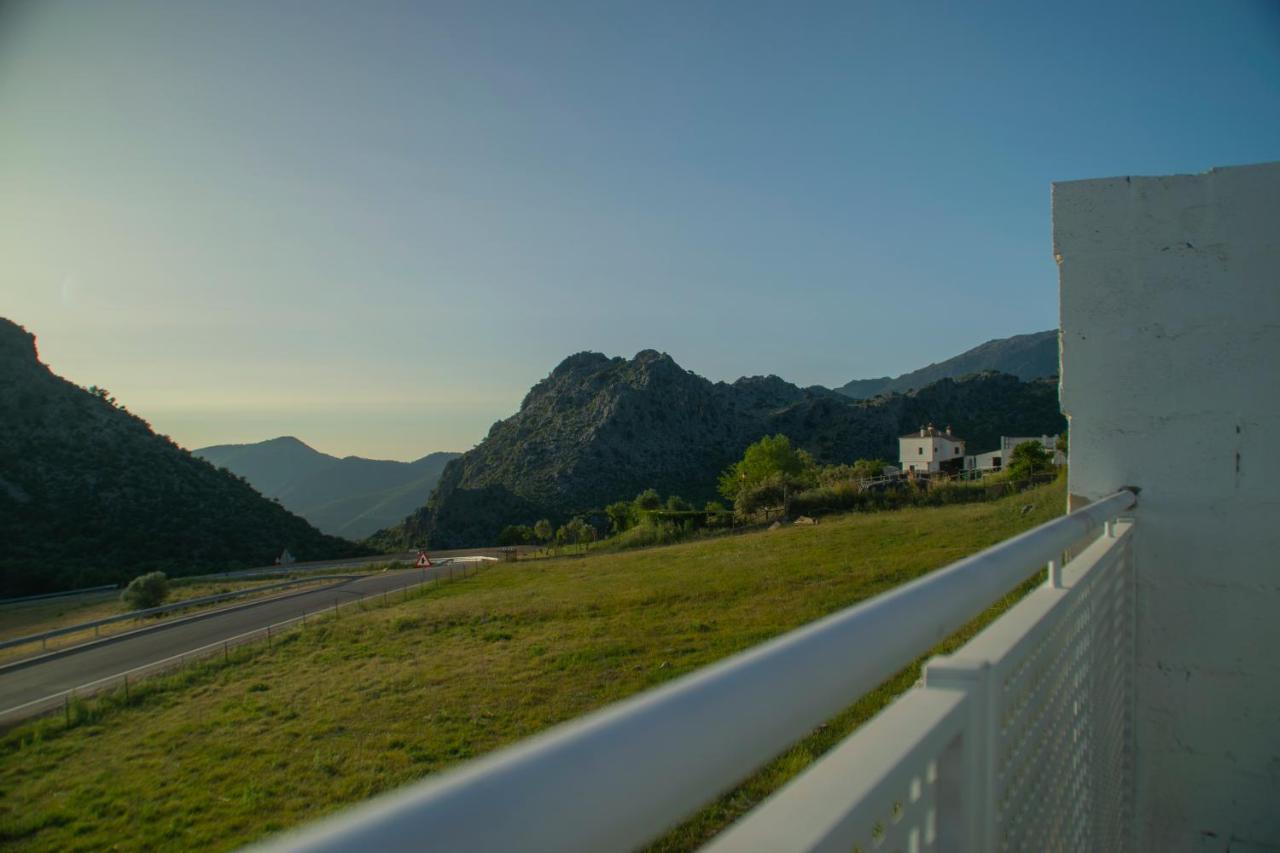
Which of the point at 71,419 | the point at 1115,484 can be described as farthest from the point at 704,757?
the point at 71,419

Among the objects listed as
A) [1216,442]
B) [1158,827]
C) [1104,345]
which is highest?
[1104,345]

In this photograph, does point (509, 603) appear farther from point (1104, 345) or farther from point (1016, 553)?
point (1016, 553)

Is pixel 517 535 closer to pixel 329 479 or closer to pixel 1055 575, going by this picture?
pixel 1055 575

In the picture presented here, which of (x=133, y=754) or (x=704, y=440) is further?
(x=704, y=440)

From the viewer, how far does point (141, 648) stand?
19906mm

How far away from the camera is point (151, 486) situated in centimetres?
4662

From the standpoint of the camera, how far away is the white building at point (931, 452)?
187 ft

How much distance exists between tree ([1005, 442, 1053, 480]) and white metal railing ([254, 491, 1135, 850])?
34.1 metres

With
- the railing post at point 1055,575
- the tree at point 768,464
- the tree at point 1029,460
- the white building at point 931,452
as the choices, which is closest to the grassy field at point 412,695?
the railing post at point 1055,575

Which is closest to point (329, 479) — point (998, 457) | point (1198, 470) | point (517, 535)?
point (517, 535)

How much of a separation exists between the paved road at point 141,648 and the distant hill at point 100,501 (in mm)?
19594

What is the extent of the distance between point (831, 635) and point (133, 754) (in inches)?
479

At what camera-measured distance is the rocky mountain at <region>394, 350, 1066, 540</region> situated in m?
70.1

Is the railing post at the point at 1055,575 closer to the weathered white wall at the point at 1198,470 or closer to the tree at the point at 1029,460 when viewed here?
the weathered white wall at the point at 1198,470
